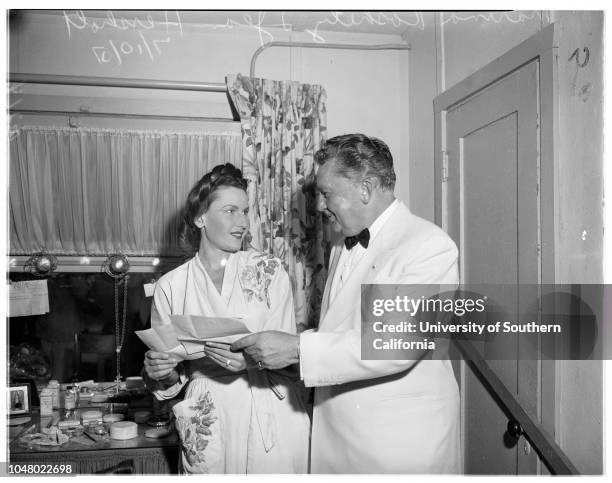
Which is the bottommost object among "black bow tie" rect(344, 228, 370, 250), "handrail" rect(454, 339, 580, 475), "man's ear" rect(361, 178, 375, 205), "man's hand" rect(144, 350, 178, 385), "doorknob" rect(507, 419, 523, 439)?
"doorknob" rect(507, 419, 523, 439)

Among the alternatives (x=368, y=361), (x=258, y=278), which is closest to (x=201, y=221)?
(x=258, y=278)

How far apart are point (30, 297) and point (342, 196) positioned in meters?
1.96

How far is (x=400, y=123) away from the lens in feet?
10.3

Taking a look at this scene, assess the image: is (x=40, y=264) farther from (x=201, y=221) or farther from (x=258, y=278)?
(x=258, y=278)

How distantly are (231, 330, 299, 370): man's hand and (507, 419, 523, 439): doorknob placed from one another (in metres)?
0.82

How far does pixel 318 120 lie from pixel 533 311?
1.57 metres

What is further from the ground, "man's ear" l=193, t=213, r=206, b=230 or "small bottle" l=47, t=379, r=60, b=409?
"man's ear" l=193, t=213, r=206, b=230

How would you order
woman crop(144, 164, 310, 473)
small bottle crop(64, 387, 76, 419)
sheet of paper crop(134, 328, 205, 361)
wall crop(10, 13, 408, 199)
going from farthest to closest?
wall crop(10, 13, 408, 199), small bottle crop(64, 387, 76, 419), woman crop(144, 164, 310, 473), sheet of paper crop(134, 328, 205, 361)

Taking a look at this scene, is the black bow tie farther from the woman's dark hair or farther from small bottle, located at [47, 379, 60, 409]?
small bottle, located at [47, 379, 60, 409]

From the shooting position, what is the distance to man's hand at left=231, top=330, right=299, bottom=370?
5.11 feet

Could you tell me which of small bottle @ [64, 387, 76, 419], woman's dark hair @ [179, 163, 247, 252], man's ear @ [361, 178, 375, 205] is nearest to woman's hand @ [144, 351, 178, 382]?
woman's dark hair @ [179, 163, 247, 252]

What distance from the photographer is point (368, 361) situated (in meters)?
1.48

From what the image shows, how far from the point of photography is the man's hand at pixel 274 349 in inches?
61.3

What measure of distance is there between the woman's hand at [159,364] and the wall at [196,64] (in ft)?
5.13
